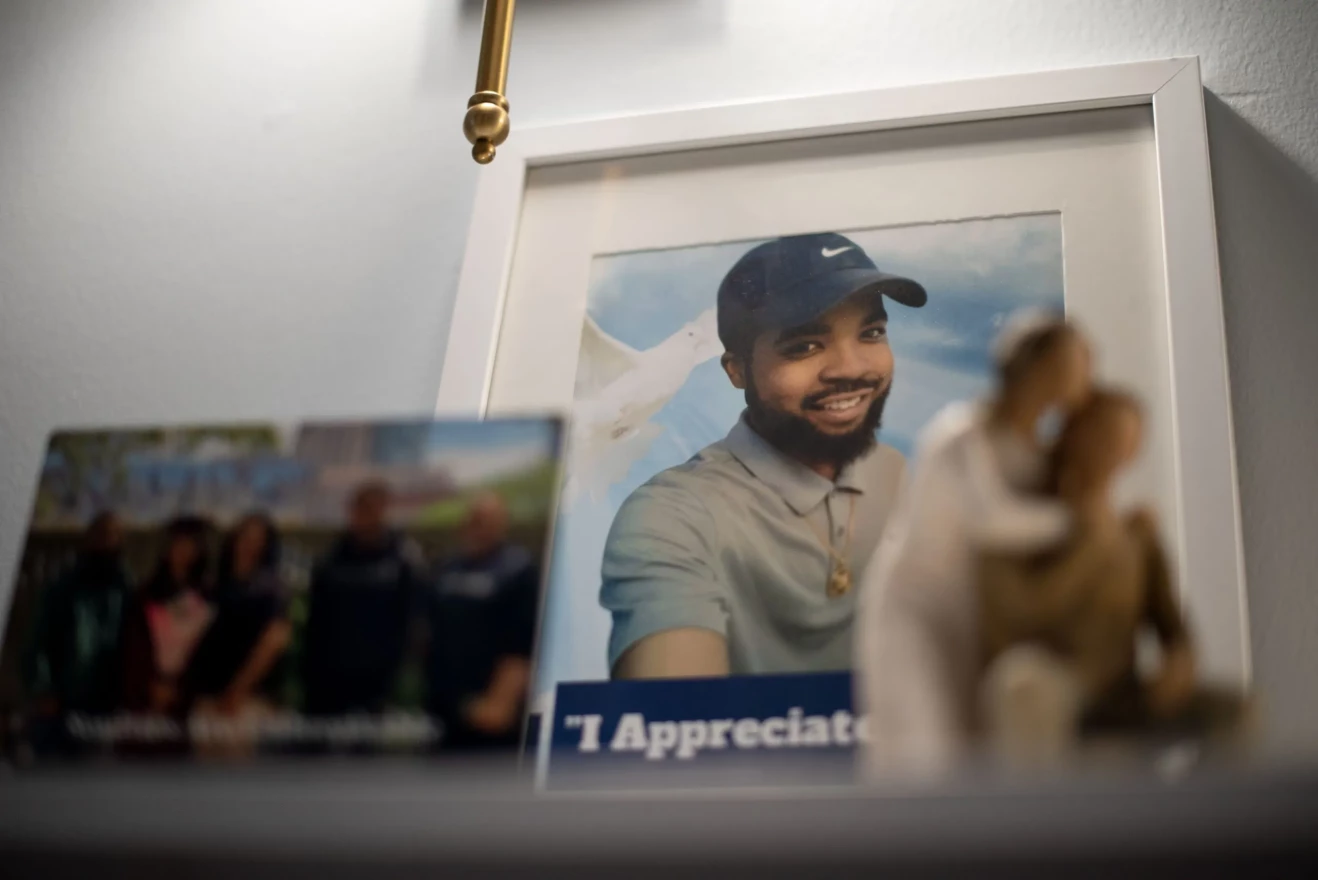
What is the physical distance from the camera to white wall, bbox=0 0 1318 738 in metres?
0.82

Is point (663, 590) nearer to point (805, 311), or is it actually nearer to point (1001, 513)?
point (805, 311)

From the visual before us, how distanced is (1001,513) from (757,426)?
0.32 meters

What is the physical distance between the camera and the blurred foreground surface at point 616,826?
380 mm

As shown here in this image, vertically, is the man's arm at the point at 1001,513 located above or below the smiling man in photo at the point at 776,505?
below

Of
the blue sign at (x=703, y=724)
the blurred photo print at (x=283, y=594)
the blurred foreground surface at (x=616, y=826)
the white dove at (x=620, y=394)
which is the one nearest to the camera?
the blurred foreground surface at (x=616, y=826)

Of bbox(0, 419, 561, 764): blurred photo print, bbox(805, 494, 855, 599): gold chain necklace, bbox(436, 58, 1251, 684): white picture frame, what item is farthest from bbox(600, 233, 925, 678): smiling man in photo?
bbox(0, 419, 561, 764): blurred photo print

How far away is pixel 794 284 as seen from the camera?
809mm

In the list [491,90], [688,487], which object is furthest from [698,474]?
[491,90]

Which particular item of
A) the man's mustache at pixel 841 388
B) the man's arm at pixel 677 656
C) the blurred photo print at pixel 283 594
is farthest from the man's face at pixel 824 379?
the blurred photo print at pixel 283 594

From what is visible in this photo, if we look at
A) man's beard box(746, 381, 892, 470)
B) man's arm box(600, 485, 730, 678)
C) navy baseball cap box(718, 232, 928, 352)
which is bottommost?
man's arm box(600, 485, 730, 678)

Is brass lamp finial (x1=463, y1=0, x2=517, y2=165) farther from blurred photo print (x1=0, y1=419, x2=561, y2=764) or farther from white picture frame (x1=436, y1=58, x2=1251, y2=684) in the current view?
blurred photo print (x1=0, y1=419, x2=561, y2=764)

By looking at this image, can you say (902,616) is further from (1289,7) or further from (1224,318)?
(1289,7)

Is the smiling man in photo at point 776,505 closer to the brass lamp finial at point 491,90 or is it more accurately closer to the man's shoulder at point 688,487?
the man's shoulder at point 688,487

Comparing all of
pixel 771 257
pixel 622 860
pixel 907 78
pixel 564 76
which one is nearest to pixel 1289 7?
pixel 907 78
